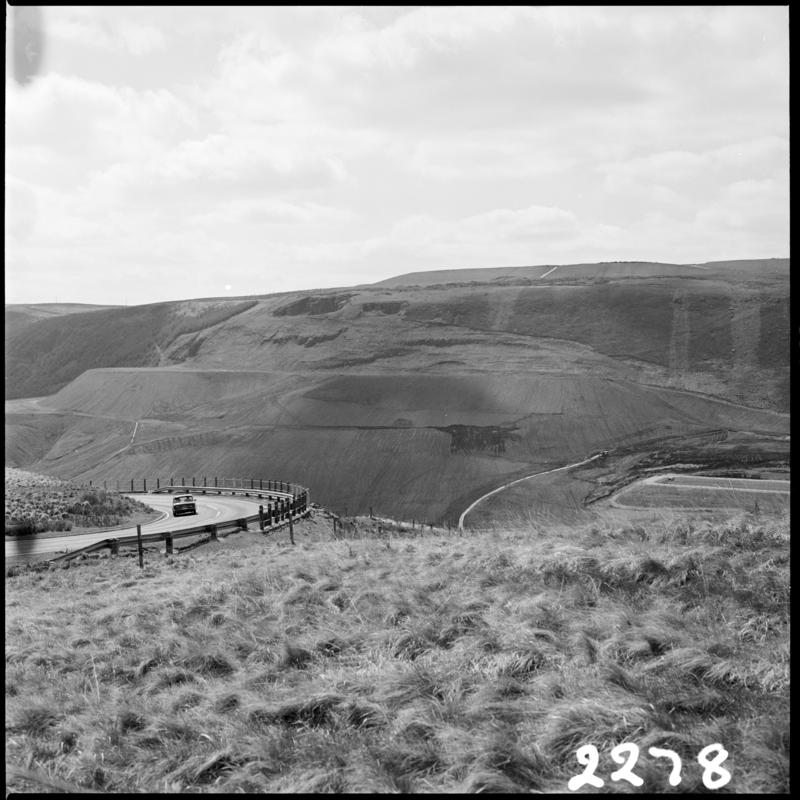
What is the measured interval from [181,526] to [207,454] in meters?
38.7

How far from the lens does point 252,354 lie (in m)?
113

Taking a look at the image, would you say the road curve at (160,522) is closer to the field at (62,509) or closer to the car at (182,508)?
the car at (182,508)

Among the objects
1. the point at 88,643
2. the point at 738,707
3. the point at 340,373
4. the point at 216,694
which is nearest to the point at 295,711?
the point at 216,694

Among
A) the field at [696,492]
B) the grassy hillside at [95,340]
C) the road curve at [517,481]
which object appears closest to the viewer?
the field at [696,492]

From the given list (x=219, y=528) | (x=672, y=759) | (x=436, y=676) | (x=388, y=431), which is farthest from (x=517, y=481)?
(x=672, y=759)

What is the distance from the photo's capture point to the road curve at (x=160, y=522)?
26.8 m

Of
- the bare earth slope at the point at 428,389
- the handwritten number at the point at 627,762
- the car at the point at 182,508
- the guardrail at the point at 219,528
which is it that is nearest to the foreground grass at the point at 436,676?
the handwritten number at the point at 627,762

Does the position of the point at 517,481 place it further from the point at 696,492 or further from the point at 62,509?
the point at 62,509

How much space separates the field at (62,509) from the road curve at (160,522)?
1169 millimetres

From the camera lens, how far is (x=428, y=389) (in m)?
82.2

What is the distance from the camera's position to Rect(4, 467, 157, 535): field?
31.3 m

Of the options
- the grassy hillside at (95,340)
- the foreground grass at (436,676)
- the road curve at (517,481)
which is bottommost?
the road curve at (517,481)

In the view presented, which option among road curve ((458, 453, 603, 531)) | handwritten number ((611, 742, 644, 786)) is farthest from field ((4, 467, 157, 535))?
handwritten number ((611, 742, 644, 786))

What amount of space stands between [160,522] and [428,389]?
4813cm
